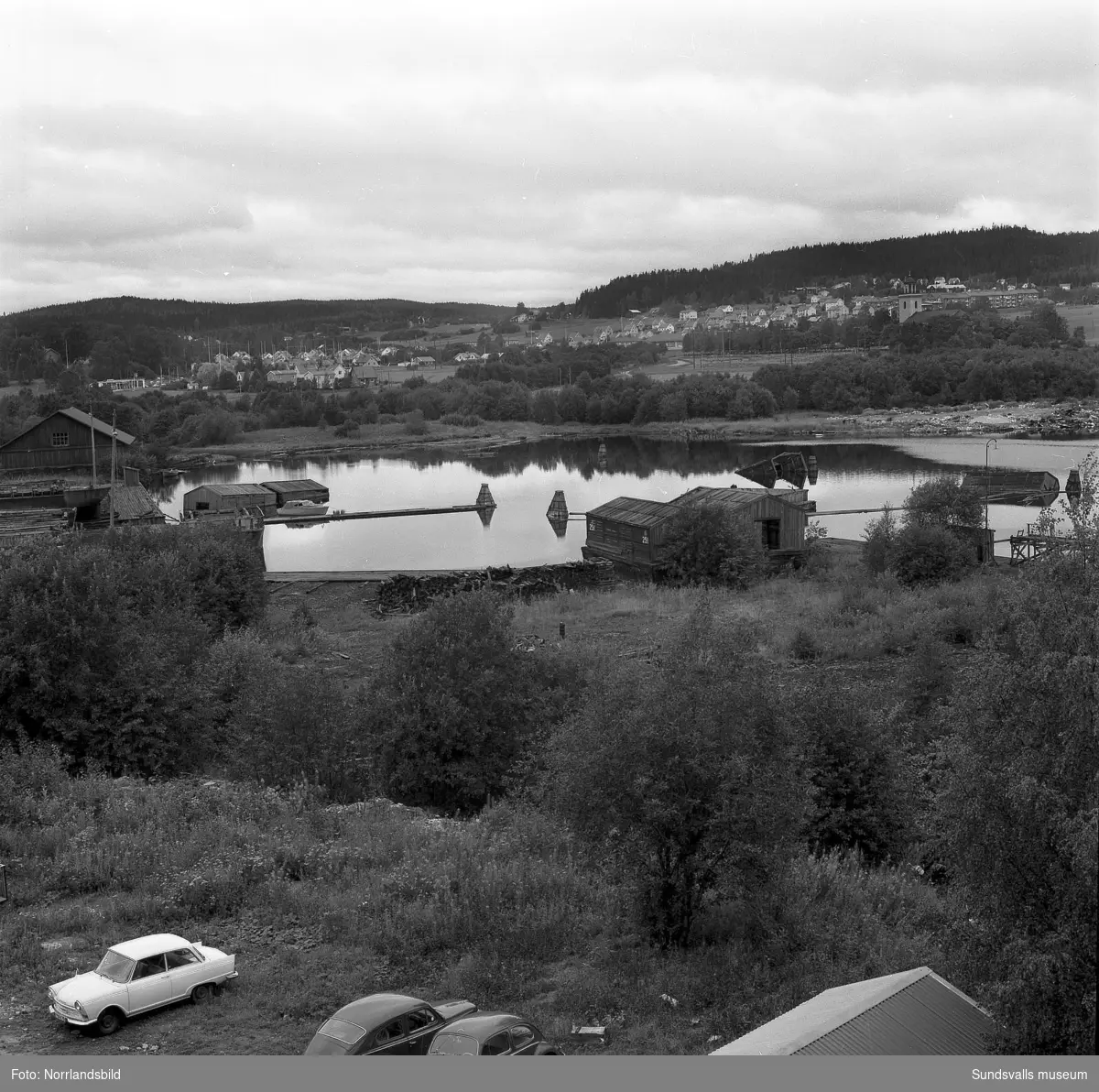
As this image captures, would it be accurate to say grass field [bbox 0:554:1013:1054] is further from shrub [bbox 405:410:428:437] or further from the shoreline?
shrub [bbox 405:410:428:437]

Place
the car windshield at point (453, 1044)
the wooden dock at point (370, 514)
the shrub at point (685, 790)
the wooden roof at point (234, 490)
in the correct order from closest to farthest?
the car windshield at point (453, 1044) → the shrub at point (685, 790) → the wooden roof at point (234, 490) → the wooden dock at point (370, 514)

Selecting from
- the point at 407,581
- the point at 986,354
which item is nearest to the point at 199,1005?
the point at 407,581

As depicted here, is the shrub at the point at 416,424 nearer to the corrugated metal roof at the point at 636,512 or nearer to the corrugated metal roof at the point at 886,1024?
the corrugated metal roof at the point at 636,512

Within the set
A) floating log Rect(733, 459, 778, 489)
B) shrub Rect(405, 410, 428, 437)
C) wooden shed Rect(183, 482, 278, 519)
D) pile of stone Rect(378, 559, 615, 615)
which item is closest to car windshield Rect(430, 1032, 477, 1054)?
pile of stone Rect(378, 559, 615, 615)

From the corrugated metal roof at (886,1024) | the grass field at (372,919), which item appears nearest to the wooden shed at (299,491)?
the grass field at (372,919)

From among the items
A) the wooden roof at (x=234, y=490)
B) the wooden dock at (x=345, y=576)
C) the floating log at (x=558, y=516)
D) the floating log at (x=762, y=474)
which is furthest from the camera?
the floating log at (x=762, y=474)

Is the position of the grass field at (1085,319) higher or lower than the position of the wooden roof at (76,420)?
higher

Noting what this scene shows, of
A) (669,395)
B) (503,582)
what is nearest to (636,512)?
(503,582)
